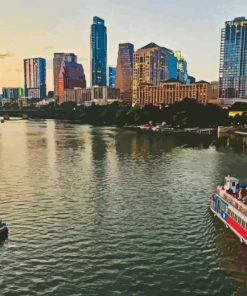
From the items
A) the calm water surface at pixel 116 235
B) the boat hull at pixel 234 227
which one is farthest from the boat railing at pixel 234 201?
the calm water surface at pixel 116 235

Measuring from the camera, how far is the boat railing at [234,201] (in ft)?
126

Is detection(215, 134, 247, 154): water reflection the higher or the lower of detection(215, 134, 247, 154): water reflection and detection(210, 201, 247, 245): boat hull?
the lower

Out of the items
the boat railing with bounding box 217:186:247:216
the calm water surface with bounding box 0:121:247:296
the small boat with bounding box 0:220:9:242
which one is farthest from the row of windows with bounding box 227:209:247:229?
the small boat with bounding box 0:220:9:242

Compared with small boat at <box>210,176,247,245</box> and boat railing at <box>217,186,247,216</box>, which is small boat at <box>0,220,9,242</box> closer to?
small boat at <box>210,176,247,245</box>

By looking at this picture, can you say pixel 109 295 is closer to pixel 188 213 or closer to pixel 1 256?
pixel 1 256

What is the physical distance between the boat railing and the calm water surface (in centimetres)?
347

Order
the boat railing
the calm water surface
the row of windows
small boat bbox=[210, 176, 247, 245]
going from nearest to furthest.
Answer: the calm water surface
the row of windows
small boat bbox=[210, 176, 247, 245]
the boat railing

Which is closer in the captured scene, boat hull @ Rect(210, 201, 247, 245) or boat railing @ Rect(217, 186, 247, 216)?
boat hull @ Rect(210, 201, 247, 245)

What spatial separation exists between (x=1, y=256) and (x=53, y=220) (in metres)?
10.9

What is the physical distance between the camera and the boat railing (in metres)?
38.3

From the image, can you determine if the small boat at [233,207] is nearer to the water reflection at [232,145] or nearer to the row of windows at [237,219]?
the row of windows at [237,219]

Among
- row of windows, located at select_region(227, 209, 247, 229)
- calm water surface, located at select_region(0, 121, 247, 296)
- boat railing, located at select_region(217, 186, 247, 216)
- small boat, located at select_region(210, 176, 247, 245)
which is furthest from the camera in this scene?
boat railing, located at select_region(217, 186, 247, 216)

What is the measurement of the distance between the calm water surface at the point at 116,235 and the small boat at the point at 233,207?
1.23 m

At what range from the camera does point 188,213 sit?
47.7 m
